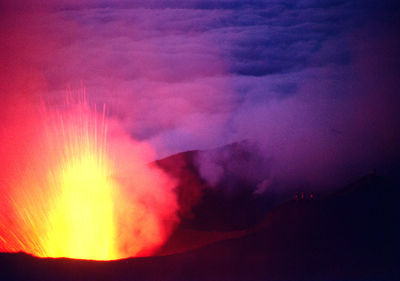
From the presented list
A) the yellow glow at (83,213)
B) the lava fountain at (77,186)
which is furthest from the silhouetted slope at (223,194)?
the yellow glow at (83,213)

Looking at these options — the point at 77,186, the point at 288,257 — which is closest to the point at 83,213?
the point at 77,186

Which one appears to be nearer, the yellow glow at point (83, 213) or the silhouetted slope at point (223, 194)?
the yellow glow at point (83, 213)

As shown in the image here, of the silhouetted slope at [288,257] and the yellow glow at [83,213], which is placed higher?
the silhouetted slope at [288,257]

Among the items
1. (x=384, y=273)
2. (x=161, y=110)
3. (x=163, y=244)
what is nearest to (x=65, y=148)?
(x=161, y=110)

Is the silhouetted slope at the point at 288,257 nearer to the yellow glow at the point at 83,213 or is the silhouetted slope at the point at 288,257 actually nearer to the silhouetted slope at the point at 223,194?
the silhouetted slope at the point at 223,194

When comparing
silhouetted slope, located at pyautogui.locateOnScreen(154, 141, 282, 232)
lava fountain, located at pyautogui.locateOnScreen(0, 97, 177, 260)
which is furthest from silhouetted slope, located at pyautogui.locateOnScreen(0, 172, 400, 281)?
lava fountain, located at pyautogui.locateOnScreen(0, 97, 177, 260)
